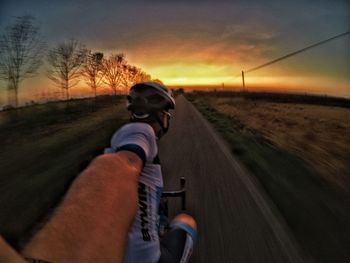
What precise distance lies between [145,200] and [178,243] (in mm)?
732

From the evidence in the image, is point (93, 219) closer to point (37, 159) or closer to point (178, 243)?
point (178, 243)

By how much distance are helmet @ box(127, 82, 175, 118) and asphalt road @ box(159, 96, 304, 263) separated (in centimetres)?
185

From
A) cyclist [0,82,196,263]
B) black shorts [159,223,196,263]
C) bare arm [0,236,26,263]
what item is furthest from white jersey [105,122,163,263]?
bare arm [0,236,26,263]

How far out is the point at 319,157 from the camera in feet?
25.9

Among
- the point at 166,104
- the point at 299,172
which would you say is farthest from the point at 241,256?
the point at 299,172

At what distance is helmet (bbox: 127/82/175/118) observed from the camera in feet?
5.24

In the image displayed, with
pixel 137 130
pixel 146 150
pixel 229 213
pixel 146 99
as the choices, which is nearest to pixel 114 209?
pixel 146 150

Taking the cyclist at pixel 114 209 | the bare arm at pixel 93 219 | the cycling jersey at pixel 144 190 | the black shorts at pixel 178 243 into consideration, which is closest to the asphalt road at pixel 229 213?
the black shorts at pixel 178 243

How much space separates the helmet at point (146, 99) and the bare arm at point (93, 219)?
63 centimetres

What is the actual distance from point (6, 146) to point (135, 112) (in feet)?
37.2

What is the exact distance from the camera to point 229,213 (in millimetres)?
3863

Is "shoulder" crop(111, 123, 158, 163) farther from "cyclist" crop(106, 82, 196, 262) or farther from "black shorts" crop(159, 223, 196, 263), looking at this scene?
"black shorts" crop(159, 223, 196, 263)

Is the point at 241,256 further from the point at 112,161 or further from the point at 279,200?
the point at 112,161

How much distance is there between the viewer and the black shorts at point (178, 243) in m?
1.88
